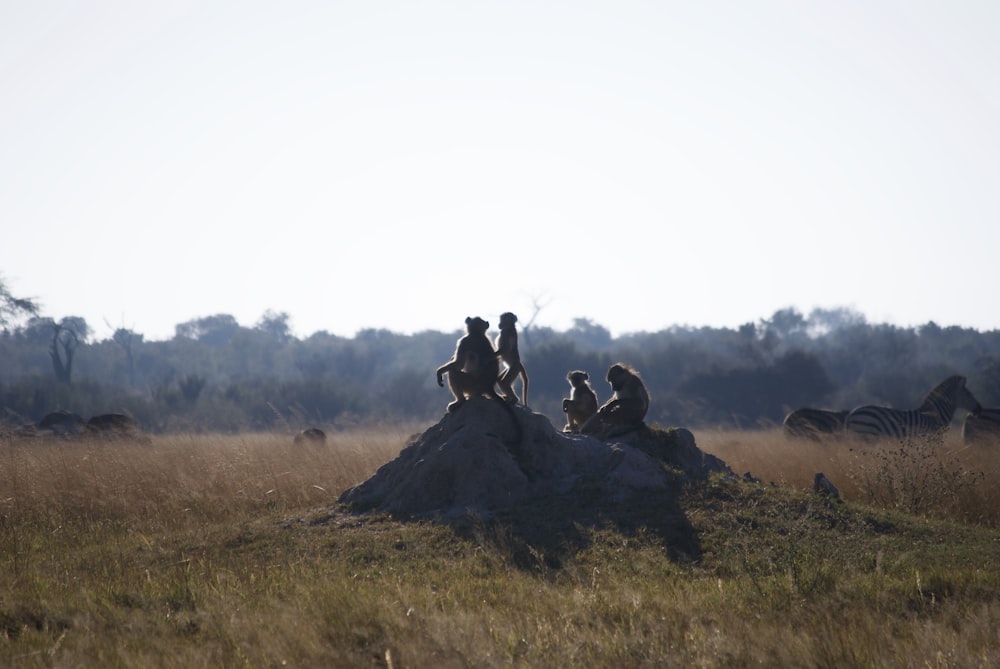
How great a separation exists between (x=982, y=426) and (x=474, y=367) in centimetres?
1270

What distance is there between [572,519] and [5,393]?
1302 inches

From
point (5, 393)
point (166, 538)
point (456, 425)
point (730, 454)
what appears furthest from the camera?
point (5, 393)

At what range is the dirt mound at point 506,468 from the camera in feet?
33.6

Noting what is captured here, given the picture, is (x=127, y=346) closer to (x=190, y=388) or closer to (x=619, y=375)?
→ (x=190, y=388)

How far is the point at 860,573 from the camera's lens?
7.42 metres

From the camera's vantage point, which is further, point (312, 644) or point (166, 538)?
point (166, 538)

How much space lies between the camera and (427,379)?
51.9 metres

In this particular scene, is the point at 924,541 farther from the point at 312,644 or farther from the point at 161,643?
the point at 161,643

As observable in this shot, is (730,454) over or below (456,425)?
below

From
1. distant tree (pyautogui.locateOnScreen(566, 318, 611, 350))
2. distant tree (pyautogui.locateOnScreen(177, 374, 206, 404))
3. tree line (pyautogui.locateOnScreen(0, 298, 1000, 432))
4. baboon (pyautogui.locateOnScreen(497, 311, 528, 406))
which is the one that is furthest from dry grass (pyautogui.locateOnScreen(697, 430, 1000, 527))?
distant tree (pyautogui.locateOnScreen(566, 318, 611, 350))

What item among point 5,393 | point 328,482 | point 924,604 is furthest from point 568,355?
point 924,604

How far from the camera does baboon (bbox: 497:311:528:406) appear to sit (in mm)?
11703

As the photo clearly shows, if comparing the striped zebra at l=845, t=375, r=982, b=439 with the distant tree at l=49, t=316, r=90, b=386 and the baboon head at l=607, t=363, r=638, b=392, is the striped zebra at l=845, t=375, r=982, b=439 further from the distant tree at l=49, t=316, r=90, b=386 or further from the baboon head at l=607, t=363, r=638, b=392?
the distant tree at l=49, t=316, r=90, b=386

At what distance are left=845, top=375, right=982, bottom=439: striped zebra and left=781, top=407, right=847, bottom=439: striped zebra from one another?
52 cm
